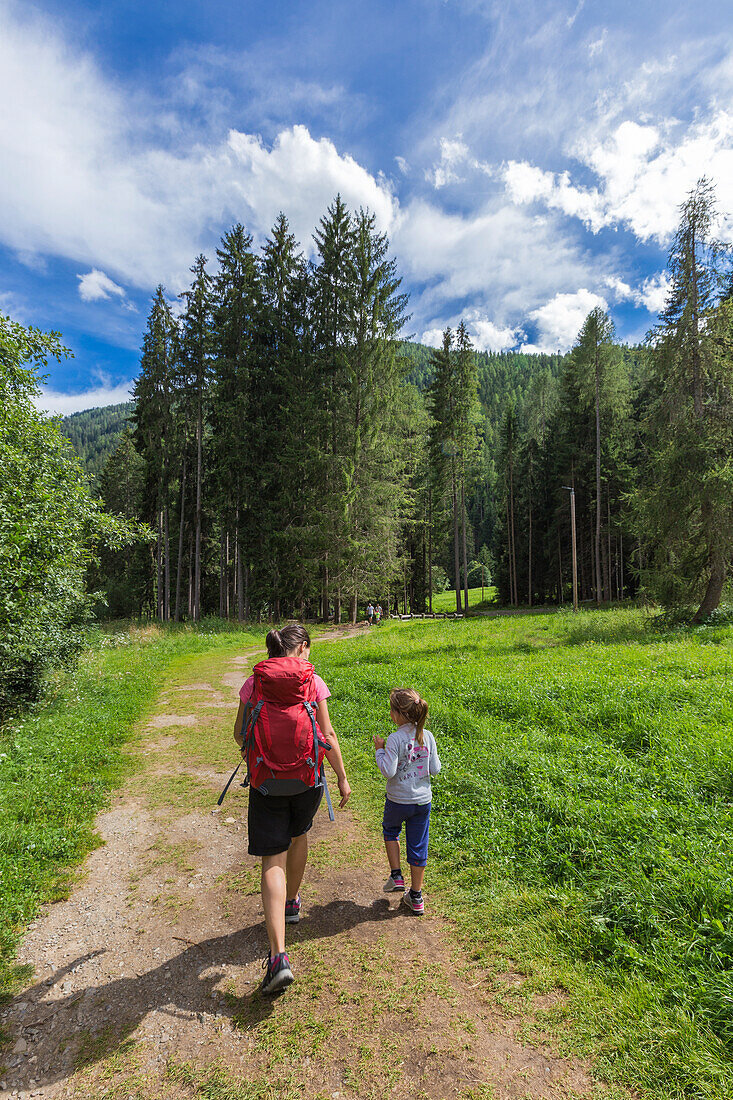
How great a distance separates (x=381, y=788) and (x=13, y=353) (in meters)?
8.64

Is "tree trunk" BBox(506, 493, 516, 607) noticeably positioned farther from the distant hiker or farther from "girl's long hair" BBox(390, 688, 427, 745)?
the distant hiker

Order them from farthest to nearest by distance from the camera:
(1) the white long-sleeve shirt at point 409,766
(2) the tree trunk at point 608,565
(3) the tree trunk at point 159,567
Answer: (2) the tree trunk at point 608,565 < (3) the tree trunk at point 159,567 < (1) the white long-sleeve shirt at point 409,766

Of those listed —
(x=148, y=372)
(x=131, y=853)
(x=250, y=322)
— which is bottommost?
(x=131, y=853)

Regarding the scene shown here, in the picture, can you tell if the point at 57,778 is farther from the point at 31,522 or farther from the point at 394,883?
the point at 394,883

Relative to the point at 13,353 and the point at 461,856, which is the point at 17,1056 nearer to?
the point at 461,856

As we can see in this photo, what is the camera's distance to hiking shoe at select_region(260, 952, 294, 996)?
107 inches

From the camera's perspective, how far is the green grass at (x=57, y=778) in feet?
12.3

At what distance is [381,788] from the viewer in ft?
18.9

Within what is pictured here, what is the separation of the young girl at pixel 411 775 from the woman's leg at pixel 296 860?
0.70m

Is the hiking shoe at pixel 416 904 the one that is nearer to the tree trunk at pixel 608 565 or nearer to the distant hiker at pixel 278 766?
the distant hiker at pixel 278 766

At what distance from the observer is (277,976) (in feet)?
8.96

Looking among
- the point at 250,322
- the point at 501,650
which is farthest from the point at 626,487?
the point at 250,322

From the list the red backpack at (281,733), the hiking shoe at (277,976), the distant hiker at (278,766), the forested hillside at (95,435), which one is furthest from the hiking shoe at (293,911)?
the forested hillside at (95,435)

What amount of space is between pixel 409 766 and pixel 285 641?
1.40 meters
